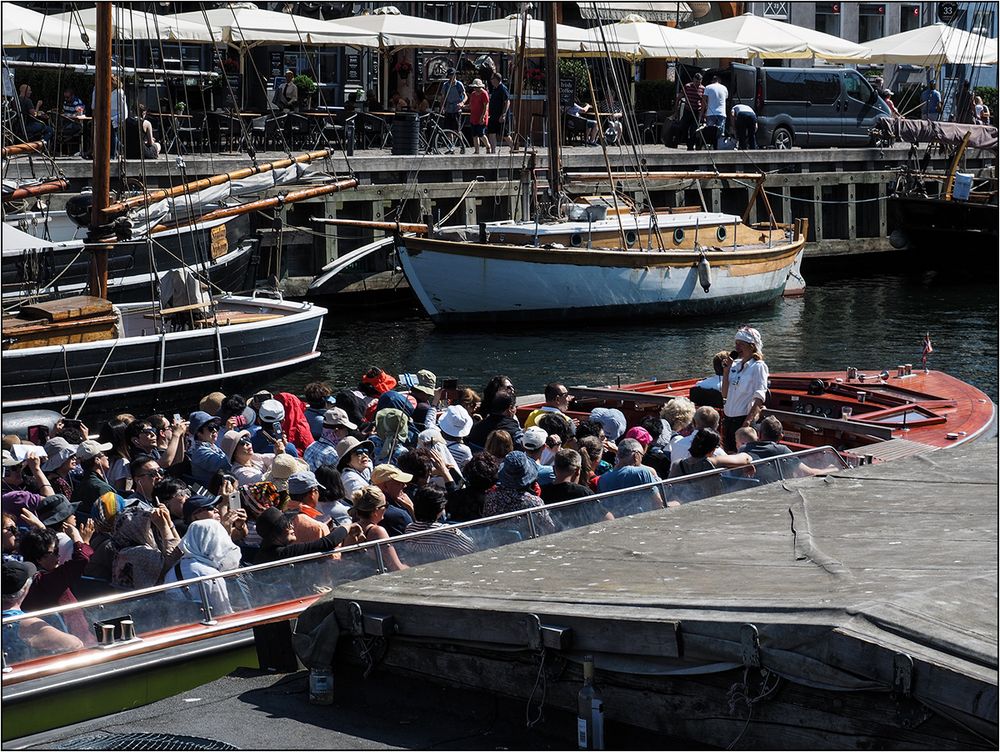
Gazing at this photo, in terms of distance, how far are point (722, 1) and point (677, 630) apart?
39.7 m

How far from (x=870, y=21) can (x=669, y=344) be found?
2803 centimetres

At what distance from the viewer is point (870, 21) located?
1946 inches

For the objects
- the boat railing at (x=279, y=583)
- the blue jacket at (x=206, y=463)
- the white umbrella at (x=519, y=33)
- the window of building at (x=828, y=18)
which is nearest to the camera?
the boat railing at (x=279, y=583)

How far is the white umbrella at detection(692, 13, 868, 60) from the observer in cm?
3431

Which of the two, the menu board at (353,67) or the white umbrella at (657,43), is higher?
the white umbrella at (657,43)

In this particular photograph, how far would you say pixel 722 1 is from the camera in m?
42.2

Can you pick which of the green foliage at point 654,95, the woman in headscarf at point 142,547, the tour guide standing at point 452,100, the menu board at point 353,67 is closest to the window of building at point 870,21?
the green foliage at point 654,95

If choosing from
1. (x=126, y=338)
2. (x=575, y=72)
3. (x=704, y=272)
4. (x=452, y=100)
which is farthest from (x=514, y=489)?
(x=575, y=72)

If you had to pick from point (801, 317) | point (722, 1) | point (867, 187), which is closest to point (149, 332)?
point (801, 317)

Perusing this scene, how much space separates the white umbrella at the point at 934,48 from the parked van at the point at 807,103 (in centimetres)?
95

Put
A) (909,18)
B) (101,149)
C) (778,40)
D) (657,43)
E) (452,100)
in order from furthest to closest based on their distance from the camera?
(909,18) → (778,40) → (657,43) → (452,100) → (101,149)

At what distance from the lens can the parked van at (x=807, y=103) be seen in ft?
114

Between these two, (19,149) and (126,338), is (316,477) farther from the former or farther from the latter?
(19,149)

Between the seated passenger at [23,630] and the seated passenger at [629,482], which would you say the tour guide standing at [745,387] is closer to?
the seated passenger at [629,482]
